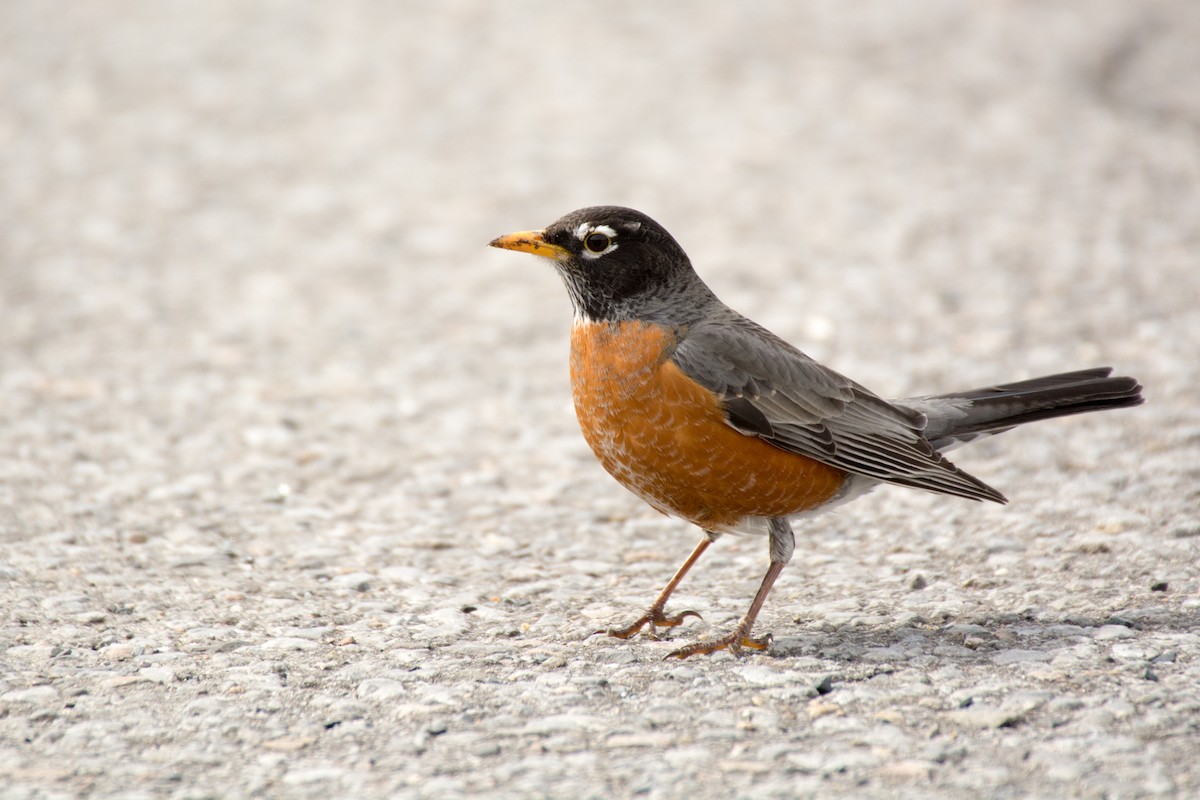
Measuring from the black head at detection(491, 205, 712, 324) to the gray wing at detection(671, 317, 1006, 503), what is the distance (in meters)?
0.26

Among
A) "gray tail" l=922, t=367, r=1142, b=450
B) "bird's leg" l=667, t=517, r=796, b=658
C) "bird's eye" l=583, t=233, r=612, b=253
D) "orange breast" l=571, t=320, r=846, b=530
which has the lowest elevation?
"bird's leg" l=667, t=517, r=796, b=658

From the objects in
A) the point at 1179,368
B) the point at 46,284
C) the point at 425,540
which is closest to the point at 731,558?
the point at 425,540

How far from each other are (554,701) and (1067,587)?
2.22 meters

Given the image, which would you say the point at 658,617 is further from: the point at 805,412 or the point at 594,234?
the point at 594,234

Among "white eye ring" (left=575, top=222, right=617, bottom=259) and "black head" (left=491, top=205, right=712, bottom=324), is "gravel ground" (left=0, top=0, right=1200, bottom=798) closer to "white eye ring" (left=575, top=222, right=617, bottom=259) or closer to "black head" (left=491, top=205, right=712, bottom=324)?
"black head" (left=491, top=205, right=712, bottom=324)

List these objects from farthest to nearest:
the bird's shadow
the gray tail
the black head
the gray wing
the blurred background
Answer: the blurred background, the gray tail, the black head, the gray wing, the bird's shadow

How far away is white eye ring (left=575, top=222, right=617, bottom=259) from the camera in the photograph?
5199mm

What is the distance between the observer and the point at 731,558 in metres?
6.00

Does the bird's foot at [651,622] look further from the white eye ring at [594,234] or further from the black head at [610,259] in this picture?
the white eye ring at [594,234]

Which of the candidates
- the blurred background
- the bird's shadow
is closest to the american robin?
the bird's shadow

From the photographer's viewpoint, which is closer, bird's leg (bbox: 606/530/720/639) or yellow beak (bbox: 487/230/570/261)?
bird's leg (bbox: 606/530/720/639)

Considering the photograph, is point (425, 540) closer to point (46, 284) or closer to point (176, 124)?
point (46, 284)

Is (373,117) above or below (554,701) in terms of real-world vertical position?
above

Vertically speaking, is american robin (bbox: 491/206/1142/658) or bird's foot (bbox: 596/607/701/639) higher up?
american robin (bbox: 491/206/1142/658)
